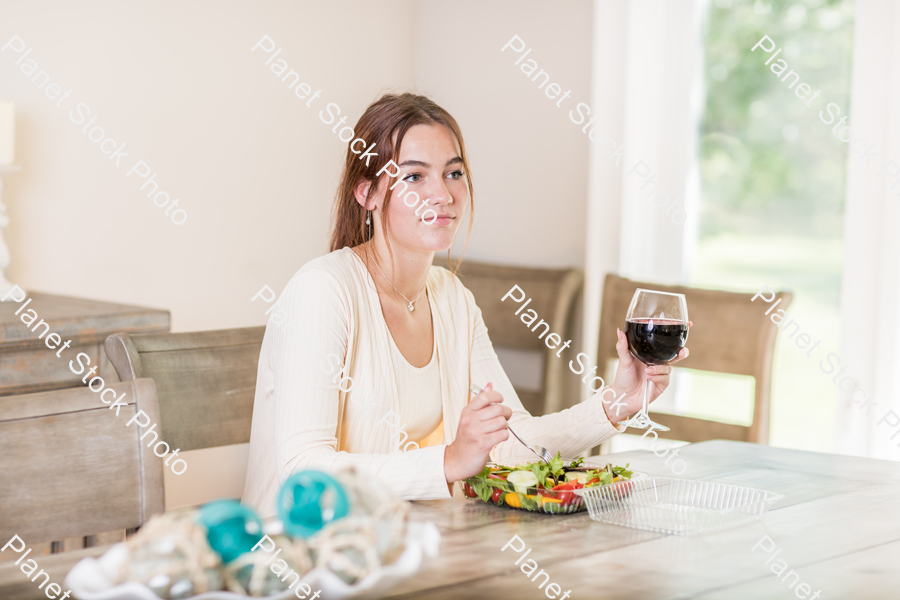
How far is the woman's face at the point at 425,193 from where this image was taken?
62.7 inches

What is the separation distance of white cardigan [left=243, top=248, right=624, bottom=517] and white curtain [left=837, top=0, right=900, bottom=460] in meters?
1.15

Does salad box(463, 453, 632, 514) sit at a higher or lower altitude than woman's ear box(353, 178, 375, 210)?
lower

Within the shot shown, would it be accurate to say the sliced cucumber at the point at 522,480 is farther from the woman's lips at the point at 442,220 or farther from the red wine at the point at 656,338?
the woman's lips at the point at 442,220

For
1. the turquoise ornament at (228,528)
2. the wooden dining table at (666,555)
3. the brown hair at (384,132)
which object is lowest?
the wooden dining table at (666,555)

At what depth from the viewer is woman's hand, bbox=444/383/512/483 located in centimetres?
118

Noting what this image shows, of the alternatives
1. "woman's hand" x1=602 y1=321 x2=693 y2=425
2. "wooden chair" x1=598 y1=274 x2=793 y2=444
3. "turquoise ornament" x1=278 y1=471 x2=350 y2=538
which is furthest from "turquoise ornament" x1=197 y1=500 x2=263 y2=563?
"wooden chair" x1=598 y1=274 x2=793 y2=444

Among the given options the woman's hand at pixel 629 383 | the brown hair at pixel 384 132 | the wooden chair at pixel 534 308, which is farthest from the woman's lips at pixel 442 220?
the wooden chair at pixel 534 308

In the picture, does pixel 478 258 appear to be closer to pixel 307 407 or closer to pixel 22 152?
pixel 22 152

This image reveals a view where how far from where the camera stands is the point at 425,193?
161cm

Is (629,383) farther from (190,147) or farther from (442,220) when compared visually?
(190,147)

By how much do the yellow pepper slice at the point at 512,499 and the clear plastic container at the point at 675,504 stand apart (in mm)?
79

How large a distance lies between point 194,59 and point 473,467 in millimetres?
2163

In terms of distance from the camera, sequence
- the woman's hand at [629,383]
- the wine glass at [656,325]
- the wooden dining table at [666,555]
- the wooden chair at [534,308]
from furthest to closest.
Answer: the wooden chair at [534,308], the woman's hand at [629,383], the wine glass at [656,325], the wooden dining table at [666,555]

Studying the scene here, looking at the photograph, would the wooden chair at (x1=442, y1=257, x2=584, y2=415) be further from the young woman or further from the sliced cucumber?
the sliced cucumber
